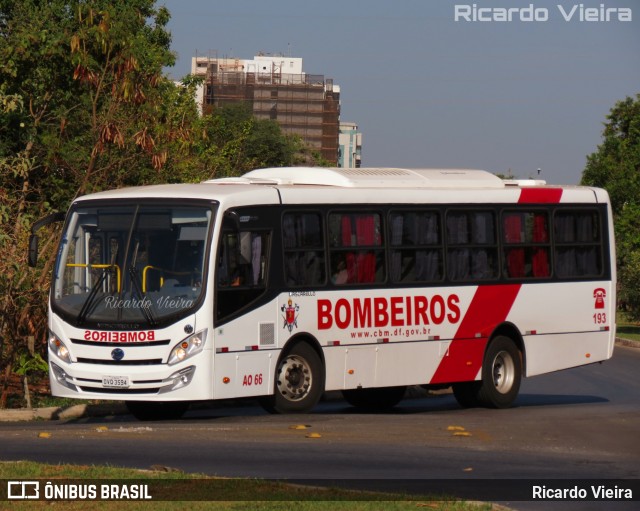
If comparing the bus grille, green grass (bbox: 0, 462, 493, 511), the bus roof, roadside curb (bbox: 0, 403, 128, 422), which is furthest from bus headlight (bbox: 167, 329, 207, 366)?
green grass (bbox: 0, 462, 493, 511)

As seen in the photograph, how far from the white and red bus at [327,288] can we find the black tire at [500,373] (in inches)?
1.1

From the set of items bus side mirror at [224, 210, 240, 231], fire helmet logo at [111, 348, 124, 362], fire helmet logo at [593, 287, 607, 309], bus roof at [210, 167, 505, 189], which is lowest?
fire helmet logo at [111, 348, 124, 362]

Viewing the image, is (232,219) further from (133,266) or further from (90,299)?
(90,299)

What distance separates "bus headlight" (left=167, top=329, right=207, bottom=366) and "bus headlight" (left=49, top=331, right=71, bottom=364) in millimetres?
1333

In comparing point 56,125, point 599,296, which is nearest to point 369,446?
point 599,296

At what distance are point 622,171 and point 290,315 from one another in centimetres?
5686

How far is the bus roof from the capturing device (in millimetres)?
18953

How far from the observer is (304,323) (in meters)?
17.7

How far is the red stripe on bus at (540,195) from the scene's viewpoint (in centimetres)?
2128

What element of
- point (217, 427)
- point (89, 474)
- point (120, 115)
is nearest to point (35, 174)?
point (120, 115)

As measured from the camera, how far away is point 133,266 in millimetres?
16703

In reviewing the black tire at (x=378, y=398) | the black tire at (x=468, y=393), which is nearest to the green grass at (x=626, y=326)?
the black tire at (x=378, y=398)

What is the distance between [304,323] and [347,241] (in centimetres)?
147

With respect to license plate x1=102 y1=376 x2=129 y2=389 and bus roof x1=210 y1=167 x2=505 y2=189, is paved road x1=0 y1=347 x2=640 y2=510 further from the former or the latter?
bus roof x1=210 y1=167 x2=505 y2=189
